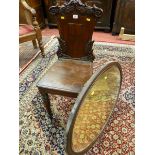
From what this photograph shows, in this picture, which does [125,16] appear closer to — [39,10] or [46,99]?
[39,10]

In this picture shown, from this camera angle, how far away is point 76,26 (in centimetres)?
171

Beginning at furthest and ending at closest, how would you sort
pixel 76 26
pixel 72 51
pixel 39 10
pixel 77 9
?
1. pixel 39 10
2. pixel 72 51
3. pixel 76 26
4. pixel 77 9

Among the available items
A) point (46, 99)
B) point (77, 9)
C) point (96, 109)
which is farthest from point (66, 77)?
point (77, 9)

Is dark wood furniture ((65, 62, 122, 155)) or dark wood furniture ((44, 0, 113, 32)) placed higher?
dark wood furniture ((44, 0, 113, 32))

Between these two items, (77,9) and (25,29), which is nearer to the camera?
(77,9)

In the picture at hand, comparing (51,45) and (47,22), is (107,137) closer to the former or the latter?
(51,45)

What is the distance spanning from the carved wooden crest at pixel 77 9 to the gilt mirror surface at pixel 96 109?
1.73 feet

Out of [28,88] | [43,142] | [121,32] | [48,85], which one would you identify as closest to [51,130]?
[43,142]

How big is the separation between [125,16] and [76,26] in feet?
5.91

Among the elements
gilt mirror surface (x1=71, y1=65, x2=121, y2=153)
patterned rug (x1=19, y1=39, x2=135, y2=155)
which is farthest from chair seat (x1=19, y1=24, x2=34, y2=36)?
gilt mirror surface (x1=71, y1=65, x2=121, y2=153)

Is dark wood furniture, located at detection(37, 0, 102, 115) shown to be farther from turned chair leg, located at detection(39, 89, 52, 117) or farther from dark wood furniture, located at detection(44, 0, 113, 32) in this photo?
dark wood furniture, located at detection(44, 0, 113, 32)

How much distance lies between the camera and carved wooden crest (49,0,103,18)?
1.56 meters

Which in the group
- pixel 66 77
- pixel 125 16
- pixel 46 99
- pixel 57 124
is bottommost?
pixel 57 124

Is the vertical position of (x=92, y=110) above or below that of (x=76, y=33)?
below
